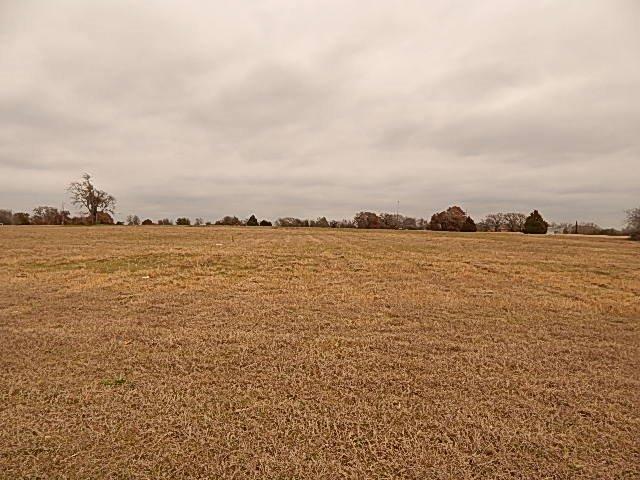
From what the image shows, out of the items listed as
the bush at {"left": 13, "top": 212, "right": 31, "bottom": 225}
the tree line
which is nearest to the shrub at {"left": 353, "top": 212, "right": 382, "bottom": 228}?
the tree line

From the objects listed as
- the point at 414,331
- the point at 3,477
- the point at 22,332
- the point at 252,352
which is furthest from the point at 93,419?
the point at 414,331

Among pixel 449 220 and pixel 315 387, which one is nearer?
pixel 315 387

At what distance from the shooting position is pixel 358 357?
210 inches

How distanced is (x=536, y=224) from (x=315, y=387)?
269 feet

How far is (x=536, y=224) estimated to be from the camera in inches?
2832

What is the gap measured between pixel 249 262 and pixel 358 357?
11972 mm

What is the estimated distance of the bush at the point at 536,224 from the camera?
71688mm

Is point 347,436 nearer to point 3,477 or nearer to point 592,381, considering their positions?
point 3,477

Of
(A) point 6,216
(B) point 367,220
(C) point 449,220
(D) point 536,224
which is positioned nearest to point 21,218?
(A) point 6,216

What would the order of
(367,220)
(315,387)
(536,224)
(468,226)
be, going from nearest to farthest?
(315,387), (536,224), (468,226), (367,220)

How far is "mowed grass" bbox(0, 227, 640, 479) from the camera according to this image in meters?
3.07

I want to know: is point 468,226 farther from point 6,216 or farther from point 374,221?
point 6,216

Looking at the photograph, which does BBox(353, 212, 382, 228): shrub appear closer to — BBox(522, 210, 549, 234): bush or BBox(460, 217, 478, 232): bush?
BBox(460, 217, 478, 232): bush

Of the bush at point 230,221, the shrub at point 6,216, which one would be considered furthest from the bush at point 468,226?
the shrub at point 6,216
